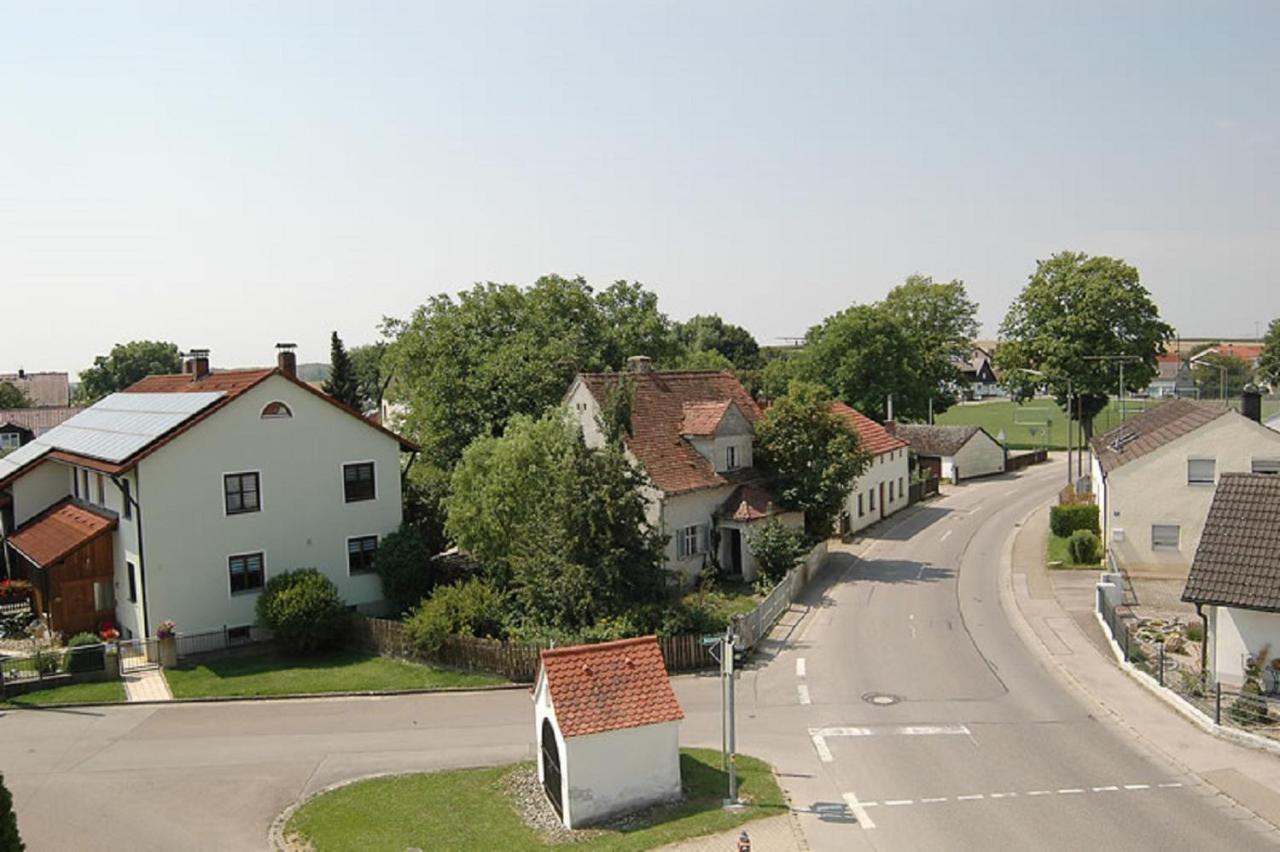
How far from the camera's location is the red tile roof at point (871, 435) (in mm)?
51875

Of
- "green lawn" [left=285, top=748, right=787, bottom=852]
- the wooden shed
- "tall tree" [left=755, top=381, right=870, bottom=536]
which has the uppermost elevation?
"tall tree" [left=755, top=381, right=870, bottom=536]

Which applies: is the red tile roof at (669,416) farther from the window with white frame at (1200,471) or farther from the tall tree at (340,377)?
the tall tree at (340,377)

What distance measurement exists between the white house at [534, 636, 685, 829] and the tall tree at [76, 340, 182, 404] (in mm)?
120943

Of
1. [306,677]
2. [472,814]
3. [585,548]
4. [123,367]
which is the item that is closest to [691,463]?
[585,548]

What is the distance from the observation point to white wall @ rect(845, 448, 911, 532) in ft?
163

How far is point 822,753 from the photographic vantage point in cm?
2248

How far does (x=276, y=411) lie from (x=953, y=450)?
47.1 m

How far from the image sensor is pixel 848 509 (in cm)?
4859

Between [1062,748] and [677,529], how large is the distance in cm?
1802

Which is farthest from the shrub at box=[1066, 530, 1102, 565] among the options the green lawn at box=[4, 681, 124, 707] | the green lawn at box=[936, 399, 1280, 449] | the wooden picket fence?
the green lawn at box=[4, 681, 124, 707]

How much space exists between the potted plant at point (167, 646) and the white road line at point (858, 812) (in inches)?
841

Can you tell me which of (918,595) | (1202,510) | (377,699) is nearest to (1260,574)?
(1202,510)

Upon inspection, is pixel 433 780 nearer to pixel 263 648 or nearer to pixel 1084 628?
pixel 263 648

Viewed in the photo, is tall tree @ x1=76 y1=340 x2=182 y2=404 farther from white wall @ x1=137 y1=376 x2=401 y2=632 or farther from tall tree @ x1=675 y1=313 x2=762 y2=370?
white wall @ x1=137 y1=376 x2=401 y2=632
